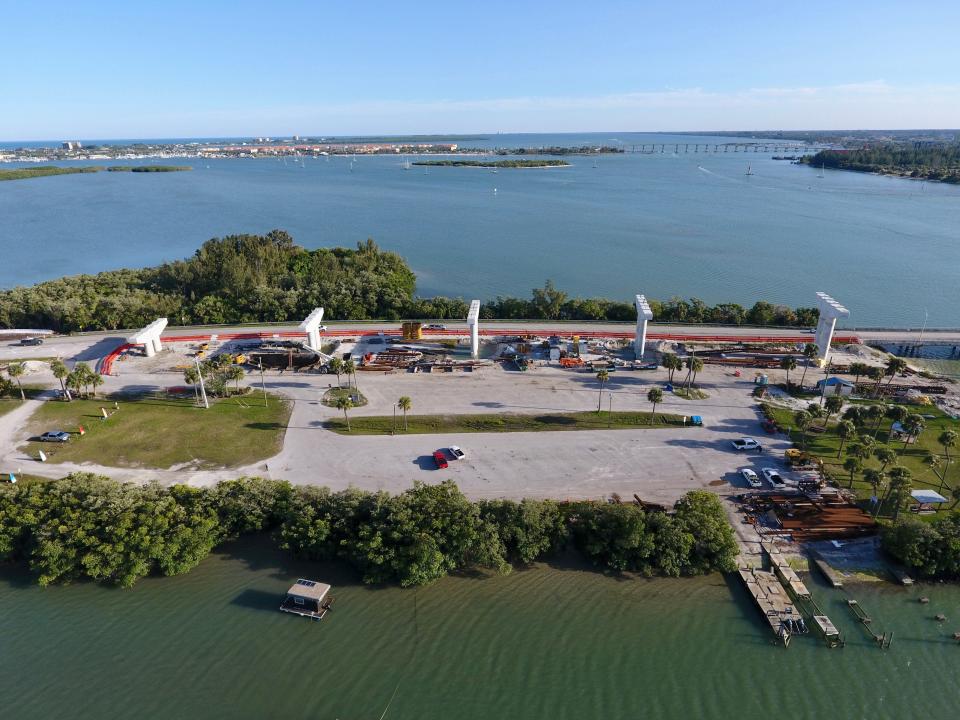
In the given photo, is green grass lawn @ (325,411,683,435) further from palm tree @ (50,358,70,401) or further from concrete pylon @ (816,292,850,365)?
palm tree @ (50,358,70,401)

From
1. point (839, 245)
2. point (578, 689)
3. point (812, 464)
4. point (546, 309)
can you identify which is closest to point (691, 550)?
point (578, 689)

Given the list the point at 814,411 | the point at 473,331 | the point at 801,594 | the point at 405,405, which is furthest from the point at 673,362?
the point at 405,405

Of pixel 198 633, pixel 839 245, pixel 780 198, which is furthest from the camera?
pixel 780 198

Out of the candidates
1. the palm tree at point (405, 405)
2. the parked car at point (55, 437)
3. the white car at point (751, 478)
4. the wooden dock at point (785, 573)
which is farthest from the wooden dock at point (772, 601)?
the parked car at point (55, 437)

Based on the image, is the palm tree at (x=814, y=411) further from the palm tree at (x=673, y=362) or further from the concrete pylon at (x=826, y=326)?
the concrete pylon at (x=826, y=326)

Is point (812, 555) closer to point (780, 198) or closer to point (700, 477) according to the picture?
point (700, 477)
